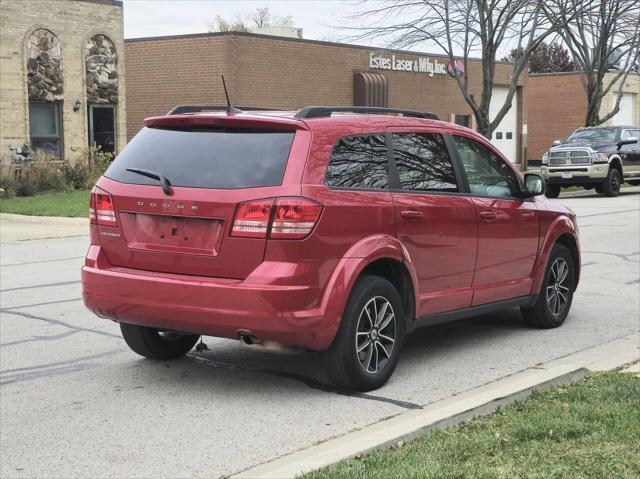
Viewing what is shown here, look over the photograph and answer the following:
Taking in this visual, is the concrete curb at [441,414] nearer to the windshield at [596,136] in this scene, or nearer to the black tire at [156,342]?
the black tire at [156,342]

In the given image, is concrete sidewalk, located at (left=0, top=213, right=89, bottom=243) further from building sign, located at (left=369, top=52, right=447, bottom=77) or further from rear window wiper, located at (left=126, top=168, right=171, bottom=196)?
building sign, located at (left=369, top=52, right=447, bottom=77)

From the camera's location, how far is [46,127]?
90.3ft

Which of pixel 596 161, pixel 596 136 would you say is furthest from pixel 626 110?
pixel 596 161

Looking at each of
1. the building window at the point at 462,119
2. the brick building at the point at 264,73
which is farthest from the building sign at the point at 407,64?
the building window at the point at 462,119

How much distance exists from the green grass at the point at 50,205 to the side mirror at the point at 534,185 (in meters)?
13.5

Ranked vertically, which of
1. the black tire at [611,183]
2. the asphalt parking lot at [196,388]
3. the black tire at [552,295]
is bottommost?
the asphalt parking lot at [196,388]

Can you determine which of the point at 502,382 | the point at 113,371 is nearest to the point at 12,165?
the point at 113,371

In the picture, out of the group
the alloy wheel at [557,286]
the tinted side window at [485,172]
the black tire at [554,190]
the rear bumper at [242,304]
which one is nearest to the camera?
the rear bumper at [242,304]

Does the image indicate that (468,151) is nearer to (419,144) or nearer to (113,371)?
(419,144)

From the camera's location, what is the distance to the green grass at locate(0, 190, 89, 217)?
20422 millimetres

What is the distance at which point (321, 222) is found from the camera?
19.3 feet

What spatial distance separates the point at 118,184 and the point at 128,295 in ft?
2.57

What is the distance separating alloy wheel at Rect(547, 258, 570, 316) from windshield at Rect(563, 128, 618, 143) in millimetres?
20810

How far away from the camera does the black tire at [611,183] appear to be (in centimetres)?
2722
